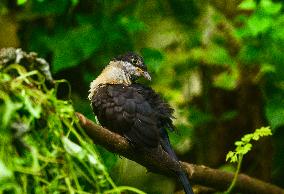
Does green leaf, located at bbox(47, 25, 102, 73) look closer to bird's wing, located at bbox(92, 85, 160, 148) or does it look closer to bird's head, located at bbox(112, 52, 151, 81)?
bird's head, located at bbox(112, 52, 151, 81)

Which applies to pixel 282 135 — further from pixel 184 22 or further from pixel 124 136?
pixel 124 136

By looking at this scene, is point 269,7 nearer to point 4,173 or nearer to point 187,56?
point 187,56

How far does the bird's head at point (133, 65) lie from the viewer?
2.64m

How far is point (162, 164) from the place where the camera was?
2.05 meters

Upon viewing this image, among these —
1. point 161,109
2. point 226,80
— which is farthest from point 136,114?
point 226,80

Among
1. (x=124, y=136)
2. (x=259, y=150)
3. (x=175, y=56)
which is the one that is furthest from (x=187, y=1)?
(x=124, y=136)

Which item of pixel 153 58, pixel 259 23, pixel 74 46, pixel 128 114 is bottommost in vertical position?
pixel 128 114

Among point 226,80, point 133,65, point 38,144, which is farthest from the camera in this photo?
point 226,80

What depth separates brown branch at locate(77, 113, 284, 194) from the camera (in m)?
1.65

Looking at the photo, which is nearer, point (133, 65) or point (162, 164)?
point (162, 164)

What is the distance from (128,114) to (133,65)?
0.55 m

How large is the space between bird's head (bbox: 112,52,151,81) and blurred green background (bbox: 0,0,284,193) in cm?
22

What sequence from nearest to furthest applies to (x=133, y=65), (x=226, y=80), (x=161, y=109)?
1. (x=161, y=109)
2. (x=133, y=65)
3. (x=226, y=80)

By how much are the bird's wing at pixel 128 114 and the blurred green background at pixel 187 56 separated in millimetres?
540
